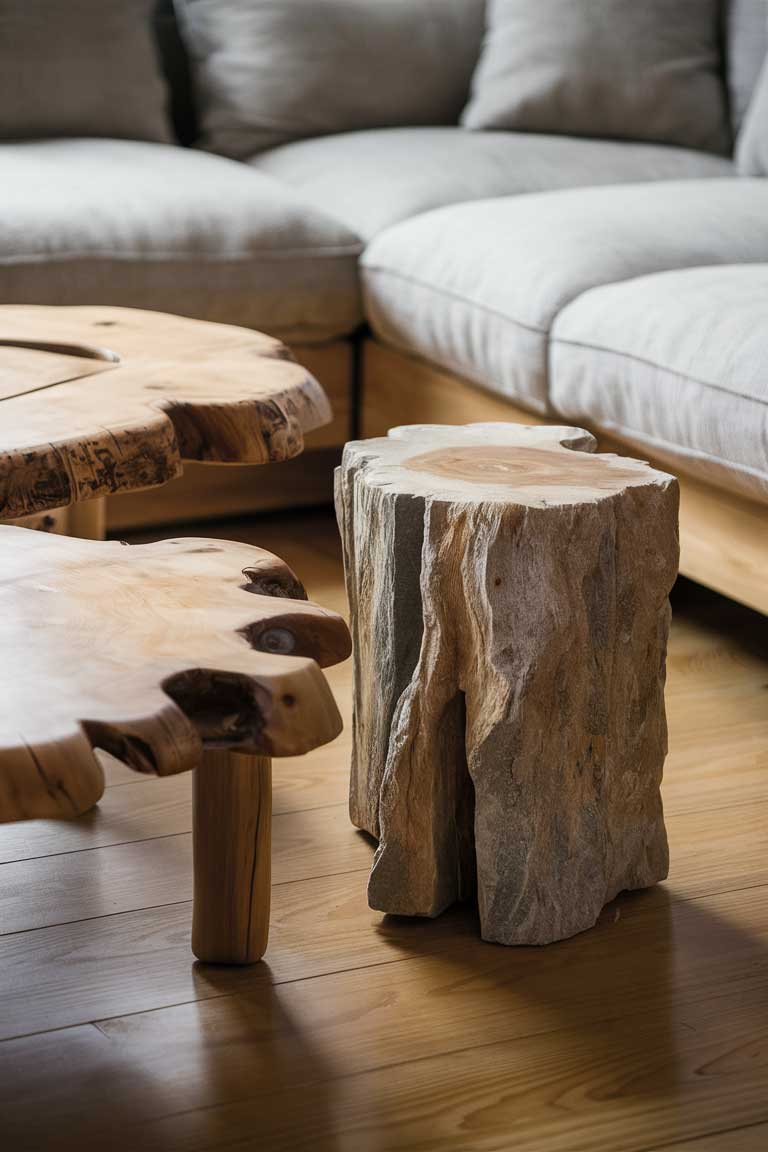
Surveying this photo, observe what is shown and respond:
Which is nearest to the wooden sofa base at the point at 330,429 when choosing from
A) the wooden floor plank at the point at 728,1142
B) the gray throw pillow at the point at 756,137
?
the gray throw pillow at the point at 756,137

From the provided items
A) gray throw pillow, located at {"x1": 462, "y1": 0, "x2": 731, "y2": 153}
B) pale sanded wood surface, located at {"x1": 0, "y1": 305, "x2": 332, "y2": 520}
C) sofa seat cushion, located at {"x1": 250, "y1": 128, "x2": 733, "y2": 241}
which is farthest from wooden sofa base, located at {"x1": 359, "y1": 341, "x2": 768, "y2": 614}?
gray throw pillow, located at {"x1": 462, "y1": 0, "x2": 731, "y2": 153}

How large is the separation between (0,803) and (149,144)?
1.94 meters

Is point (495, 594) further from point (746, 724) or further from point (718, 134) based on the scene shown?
point (718, 134)

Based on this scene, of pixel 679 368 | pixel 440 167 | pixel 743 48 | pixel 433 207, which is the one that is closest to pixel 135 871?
pixel 679 368

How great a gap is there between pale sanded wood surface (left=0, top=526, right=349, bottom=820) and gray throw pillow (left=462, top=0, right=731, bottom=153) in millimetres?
1768

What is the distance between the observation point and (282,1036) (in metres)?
1.03

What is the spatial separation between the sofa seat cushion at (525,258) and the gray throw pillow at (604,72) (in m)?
0.44

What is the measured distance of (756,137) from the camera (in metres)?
2.42

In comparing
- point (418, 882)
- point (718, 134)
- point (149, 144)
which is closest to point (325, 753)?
point (418, 882)

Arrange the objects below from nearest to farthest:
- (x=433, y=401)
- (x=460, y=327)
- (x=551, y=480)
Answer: (x=551, y=480) < (x=460, y=327) < (x=433, y=401)

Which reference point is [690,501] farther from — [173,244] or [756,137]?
[756,137]

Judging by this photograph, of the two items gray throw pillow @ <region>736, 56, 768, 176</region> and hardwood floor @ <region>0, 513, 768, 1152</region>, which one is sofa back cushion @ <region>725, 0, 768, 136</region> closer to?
gray throw pillow @ <region>736, 56, 768, 176</region>

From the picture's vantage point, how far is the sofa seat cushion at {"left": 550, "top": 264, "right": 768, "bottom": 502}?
1474mm

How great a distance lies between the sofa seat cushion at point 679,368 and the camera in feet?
4.83
